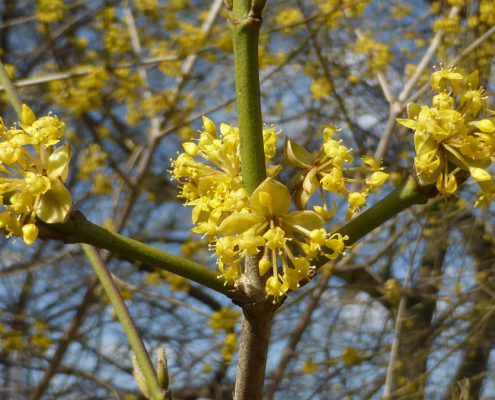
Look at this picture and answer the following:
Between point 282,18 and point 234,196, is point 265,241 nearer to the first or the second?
point 234,196

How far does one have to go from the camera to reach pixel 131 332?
4.37 ft

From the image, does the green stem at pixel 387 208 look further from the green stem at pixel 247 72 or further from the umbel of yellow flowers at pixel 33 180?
the umbel of yellow flowers at pixel 33 180

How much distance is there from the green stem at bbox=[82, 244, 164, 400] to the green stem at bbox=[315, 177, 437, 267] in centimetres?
45

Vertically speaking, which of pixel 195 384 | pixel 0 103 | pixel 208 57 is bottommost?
pixel 195 384

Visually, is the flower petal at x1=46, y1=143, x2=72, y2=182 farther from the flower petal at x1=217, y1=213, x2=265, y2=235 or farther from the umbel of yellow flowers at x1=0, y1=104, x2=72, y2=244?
the flower petal at x1=217, y1=213, x2=265, y2=235

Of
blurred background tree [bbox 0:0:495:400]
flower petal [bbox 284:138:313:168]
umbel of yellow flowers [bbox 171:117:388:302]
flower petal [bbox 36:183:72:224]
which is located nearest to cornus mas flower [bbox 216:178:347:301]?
umbel of yellow flowers [bbox 171:117:388:302]

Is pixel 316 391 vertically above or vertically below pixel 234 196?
above

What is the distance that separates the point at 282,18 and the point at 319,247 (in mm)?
4015

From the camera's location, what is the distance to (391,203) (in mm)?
1124

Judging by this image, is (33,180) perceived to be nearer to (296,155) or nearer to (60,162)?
(60,162)

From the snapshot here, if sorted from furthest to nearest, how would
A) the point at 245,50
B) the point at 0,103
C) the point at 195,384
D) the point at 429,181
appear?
the point at 195,384 < the point at 0,103 < the point at 429,181 < the point at 245,50

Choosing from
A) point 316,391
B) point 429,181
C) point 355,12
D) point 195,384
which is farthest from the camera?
point 195,384

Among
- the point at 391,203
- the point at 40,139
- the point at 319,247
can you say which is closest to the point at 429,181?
the point at 391,203

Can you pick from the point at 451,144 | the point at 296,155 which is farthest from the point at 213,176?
the point at 451,144
